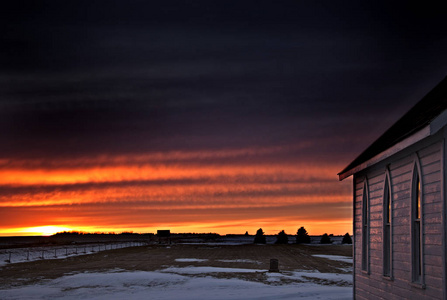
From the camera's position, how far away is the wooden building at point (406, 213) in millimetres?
9414

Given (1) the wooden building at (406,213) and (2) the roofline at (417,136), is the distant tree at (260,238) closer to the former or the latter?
(1) the wooden building at (406,213)

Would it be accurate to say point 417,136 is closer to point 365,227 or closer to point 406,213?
point 406,213

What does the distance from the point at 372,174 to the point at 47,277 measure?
27.4 m

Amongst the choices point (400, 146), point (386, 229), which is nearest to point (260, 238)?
point (386, 229)

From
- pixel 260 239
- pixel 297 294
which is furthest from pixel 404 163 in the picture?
pixel 260 239

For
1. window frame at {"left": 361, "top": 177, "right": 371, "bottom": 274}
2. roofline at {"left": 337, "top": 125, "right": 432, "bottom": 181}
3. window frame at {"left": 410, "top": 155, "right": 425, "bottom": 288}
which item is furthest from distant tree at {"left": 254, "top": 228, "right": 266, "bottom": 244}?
window frame at {"left": 410, "top": 155, "right": 425, "bottom": 288}

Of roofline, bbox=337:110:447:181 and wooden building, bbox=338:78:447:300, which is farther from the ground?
roofline, bbox=337:110:447:181

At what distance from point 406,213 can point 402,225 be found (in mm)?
433

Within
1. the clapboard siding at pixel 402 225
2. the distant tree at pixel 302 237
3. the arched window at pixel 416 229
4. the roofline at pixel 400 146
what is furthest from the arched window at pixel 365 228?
the distant tree at pixel 302 237

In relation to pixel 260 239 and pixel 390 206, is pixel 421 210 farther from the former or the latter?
pixel 260 239

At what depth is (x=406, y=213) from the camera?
1160 centimetres

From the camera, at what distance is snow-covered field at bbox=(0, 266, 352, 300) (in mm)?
24766

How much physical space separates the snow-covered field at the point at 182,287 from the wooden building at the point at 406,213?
29.8ft

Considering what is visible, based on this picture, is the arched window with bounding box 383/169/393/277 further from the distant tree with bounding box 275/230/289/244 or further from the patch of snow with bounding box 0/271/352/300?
the distant tree with bounding box 275/230/289/244
